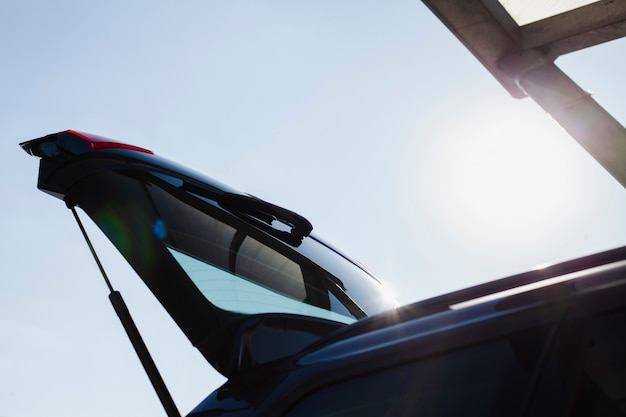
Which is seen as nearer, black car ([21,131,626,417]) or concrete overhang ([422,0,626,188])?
black car ([21,131,626,417])

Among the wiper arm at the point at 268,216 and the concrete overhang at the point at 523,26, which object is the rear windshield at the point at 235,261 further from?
the concrete overhang at the point at 523,26

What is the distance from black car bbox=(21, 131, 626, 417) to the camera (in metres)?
1.16

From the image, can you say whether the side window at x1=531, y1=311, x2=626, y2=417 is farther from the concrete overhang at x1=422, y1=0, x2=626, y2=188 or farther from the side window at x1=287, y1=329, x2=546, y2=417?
the concrete overhang at x1=422, y1=0, x2=626, y2=188

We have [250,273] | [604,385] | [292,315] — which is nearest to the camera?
[604,385]

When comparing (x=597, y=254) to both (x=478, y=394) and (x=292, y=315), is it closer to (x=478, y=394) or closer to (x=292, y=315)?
(x=478, y=394)

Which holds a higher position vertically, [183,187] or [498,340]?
[183,187]

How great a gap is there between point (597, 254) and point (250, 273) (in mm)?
1057

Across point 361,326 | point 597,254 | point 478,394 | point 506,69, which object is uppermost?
point 506,69

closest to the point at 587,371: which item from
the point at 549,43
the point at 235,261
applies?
the point at 235,261

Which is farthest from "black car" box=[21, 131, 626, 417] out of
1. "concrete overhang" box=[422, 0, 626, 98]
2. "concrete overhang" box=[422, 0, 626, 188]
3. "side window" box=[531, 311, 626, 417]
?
"concrete overhang" box=[422, 0, 626, 188]

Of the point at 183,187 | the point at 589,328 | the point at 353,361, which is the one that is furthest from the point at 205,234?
the point at 589,328

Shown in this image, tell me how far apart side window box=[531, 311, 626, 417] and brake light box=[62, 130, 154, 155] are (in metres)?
1.57

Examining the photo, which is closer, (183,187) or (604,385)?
(604,385)

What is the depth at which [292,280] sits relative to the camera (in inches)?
85.4
